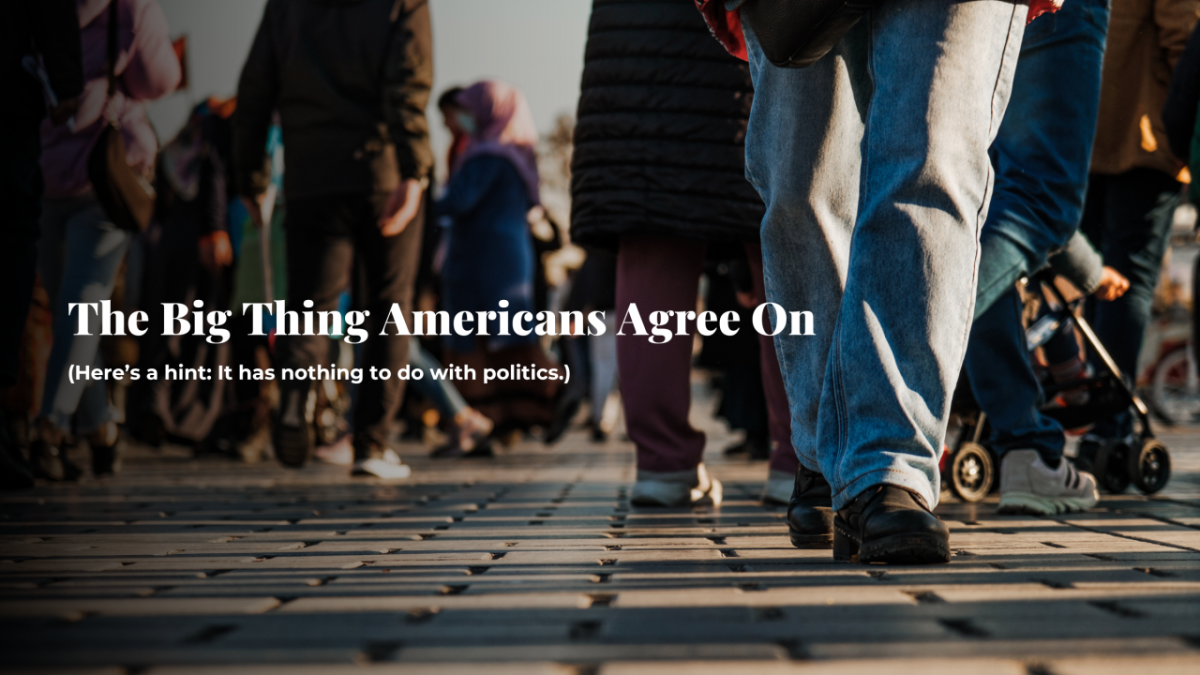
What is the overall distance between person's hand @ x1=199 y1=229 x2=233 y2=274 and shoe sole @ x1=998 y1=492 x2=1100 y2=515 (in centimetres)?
532

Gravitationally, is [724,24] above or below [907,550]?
above

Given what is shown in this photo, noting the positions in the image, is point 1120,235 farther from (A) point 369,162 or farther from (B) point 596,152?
(A) point 369,162

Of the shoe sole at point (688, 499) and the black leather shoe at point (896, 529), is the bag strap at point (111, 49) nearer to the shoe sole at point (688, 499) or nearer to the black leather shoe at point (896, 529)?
the shoe sole at point (688, 499)

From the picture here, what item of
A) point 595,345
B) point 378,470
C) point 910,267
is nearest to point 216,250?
point 378,470

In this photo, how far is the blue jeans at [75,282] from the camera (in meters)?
4.95

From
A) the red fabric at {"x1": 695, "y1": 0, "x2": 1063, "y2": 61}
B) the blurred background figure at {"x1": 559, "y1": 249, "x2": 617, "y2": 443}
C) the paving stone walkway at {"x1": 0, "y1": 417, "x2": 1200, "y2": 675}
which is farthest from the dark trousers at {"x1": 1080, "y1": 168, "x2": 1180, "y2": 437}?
the blurred background figure at {"x1": 559, "y1": 249, "x2": 617, "y2": 443}

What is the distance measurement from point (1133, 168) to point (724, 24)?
2.51 m

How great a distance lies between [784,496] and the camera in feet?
11.8

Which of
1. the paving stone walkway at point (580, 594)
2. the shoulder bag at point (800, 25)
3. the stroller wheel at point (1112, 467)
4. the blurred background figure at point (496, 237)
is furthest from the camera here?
the blurred background figure at point (496, 237)

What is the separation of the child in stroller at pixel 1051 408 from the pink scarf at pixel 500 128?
4.29 metres

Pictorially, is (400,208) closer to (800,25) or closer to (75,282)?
(75,282)

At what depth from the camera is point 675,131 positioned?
3645 mm

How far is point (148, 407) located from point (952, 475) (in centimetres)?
526

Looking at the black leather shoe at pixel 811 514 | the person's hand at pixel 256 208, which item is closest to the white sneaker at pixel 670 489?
the black leather shoe at pixel 811 514
